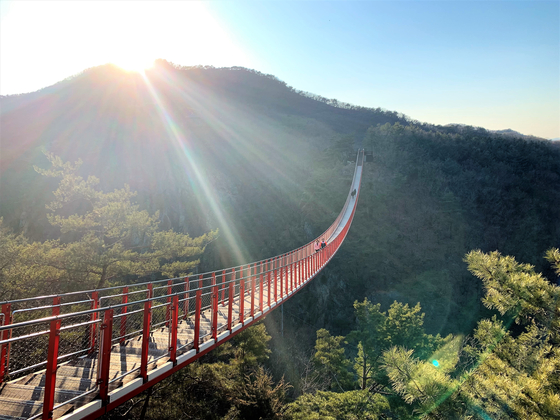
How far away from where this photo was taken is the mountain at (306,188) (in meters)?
23.7

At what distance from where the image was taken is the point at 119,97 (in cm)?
3700

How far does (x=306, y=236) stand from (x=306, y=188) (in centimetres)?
623

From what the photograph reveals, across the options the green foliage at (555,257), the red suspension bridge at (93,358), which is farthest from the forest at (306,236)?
the red suspension bridge at (93,358)

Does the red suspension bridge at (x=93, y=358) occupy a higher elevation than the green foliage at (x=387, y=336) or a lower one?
higher

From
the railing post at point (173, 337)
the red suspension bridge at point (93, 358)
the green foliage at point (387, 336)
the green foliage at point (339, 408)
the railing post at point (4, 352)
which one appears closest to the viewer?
the red suspension bridge at point (93, 358)

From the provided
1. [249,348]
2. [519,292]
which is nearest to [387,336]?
[249,348]

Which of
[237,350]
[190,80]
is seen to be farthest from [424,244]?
[190,80]

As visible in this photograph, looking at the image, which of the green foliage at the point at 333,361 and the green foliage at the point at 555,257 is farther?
the green foliage at the point at 333,361

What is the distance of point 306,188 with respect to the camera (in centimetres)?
3044

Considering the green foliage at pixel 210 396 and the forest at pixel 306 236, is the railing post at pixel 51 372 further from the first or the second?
the green foliage at pixel 210 396

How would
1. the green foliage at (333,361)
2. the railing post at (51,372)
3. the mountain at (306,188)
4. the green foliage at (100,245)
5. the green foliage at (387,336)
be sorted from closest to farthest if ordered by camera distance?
the railing post at (51,372)
the green foliage at (100,245)
the green foliage at (387,336)
the green foliage at (333,361)
the mountain at (306,188)

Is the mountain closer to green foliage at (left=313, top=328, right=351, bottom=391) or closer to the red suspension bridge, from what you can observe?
green foliage at (left=313, top=328, right=351, bottom=391)

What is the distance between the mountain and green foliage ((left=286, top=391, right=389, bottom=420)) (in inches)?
407

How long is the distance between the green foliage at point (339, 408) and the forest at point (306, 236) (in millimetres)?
63
